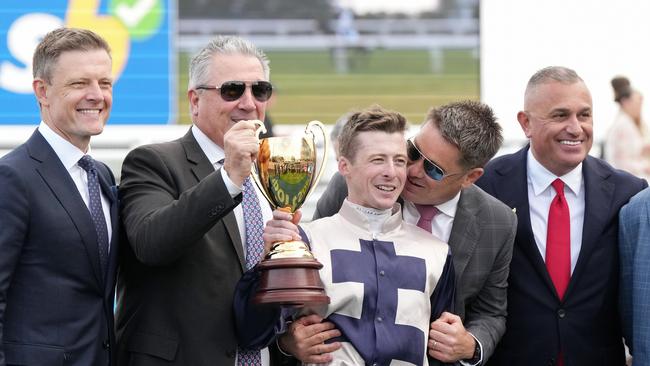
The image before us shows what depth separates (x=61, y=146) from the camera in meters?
3.68

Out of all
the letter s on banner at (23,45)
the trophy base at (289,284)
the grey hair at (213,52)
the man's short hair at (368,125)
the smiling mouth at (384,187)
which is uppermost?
the letter s on banner at (23,45)

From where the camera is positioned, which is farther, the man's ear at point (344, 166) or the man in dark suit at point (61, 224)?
the man's ear at point (344, 166)

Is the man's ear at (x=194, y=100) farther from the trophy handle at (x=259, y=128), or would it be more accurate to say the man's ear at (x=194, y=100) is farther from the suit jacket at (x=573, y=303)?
the suit jacket at (x=573, y=303)

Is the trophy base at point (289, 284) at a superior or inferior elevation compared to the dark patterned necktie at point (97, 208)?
inferior

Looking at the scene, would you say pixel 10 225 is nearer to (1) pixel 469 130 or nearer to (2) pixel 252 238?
(2) pixel 252 238

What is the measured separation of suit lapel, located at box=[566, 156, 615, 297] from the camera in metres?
4.44

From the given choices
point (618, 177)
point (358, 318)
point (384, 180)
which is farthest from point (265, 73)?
point (618, 177)

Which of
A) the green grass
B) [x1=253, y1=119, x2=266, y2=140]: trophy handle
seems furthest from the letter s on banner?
[x1=253, y1=119, x2=266, y2=140]: trophy handle

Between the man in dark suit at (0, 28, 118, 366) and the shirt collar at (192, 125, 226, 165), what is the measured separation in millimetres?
341

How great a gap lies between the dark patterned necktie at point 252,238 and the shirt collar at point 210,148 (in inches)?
5.3

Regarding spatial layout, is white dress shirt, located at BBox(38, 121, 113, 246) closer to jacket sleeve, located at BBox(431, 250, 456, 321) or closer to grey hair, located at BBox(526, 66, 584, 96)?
jacket sleeve, located at BBox(431, 250, 456, 321)

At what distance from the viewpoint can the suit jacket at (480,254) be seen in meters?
4.15

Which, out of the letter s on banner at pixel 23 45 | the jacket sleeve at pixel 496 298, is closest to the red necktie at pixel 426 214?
the jacket sleeve at pixel 496 298

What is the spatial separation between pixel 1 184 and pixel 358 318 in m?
1.17
